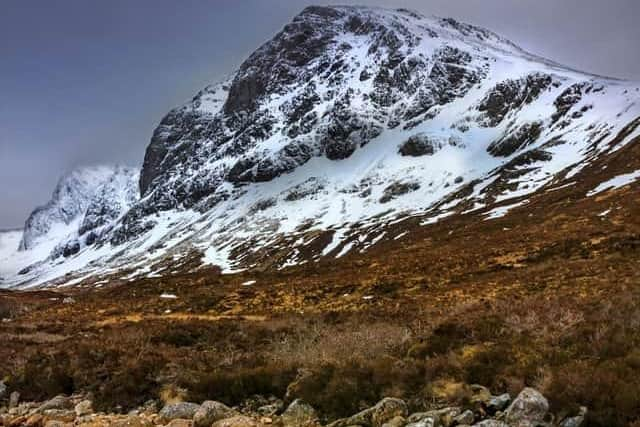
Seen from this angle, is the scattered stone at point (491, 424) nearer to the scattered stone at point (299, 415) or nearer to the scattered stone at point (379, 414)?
the scattered stone at point (379, 414)

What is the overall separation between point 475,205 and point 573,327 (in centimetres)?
10414

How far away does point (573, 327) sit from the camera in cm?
1076

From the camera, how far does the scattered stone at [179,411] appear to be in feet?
33.1

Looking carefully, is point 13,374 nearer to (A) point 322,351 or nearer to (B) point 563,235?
(A) point 322,351

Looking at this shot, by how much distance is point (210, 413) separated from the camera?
31.6 feet

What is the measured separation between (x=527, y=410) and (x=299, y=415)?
3.94m

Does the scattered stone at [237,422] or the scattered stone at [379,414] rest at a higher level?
the scattered stone at [237,422]

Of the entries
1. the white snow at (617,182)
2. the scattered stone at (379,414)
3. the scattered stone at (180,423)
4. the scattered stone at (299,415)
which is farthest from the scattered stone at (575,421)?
the white snow at (617,182)

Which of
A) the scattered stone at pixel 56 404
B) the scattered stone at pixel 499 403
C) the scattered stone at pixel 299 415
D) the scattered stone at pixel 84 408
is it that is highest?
the scattered stone at pixel 56 404

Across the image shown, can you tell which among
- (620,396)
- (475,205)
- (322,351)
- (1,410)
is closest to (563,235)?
(322,351)

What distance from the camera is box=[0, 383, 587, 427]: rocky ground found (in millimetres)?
7285

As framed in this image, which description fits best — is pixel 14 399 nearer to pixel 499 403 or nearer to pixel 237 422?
pixel 237 422

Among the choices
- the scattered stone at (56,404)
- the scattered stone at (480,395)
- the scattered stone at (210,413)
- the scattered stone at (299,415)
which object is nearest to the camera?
the scattered stone at (480,395)

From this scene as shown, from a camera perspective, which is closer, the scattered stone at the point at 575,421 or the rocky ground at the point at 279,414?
the scattered stone at the point at 575,421
